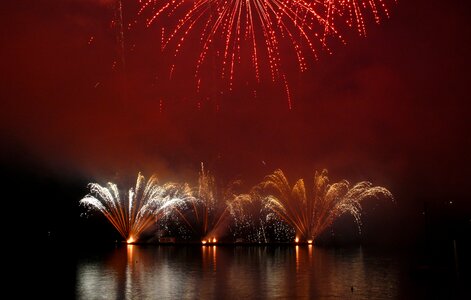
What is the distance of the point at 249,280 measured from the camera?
76.0 ft

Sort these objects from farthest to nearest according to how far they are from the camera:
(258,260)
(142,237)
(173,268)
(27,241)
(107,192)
A: (27,241) → (142,237) → (107,192) → (258,260) → (173,268)

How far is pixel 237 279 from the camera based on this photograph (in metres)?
23.5

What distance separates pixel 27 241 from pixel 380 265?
4080 centimetres

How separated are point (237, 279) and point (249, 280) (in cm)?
59

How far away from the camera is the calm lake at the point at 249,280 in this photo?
1922 centimetres

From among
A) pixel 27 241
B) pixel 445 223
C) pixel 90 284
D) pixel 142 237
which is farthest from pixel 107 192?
pixel 445 223

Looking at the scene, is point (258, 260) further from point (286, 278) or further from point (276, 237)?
point (276, 237)

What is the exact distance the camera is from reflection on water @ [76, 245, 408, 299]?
19.3 meters

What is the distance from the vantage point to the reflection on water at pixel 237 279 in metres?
19.3

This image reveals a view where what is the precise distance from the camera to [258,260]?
34156 millimetres

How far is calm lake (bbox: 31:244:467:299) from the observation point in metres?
19.2

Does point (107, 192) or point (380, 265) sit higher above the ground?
point (107, 192)

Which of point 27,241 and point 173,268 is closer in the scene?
point 173,268

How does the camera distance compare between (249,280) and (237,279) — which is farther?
(237,279)
